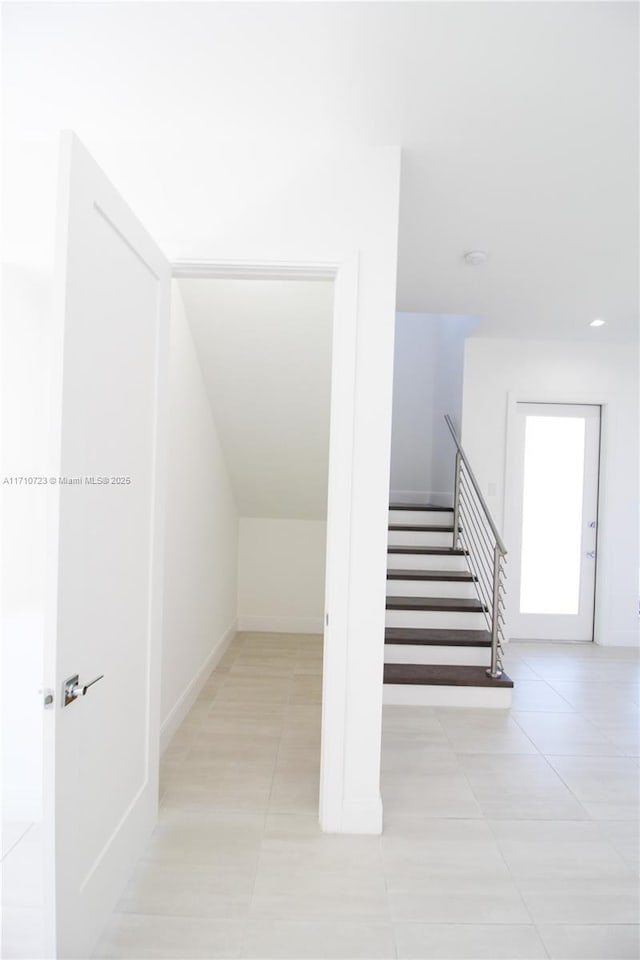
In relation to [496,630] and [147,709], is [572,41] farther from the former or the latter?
[496,630]

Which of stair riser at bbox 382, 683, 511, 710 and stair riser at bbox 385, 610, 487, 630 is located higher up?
stair riser at bbox 385, 610, 487, 630

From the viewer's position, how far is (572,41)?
1636 millimetres

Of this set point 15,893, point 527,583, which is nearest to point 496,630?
point 527,583

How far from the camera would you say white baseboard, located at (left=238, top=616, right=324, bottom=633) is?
5.11 meters

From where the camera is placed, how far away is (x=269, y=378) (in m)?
3.79

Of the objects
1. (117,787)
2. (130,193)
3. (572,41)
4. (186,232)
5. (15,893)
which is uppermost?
(572,41)

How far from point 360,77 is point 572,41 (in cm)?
63

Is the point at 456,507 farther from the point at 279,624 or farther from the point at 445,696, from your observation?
the point at 279,624

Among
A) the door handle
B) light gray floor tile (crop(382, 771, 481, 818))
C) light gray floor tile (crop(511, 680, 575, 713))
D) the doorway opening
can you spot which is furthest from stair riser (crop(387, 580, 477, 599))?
the door handle

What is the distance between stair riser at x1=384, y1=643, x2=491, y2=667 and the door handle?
258 cm

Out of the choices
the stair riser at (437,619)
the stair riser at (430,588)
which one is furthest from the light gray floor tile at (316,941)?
the stair riser at (430,588)

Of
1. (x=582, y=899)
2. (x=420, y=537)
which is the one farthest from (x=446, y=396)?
(x=582, y=899)

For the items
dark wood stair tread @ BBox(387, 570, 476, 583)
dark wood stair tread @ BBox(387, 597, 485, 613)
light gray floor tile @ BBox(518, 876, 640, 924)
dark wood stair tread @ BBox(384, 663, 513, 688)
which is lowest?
light gray floor tile @ BBox(518, 876, 640, 924)

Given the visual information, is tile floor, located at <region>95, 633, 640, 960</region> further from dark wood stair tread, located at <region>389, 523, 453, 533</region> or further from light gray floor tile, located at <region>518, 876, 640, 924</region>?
dark wood stair tread, located at <region>389, 523, 453, 533</region>
